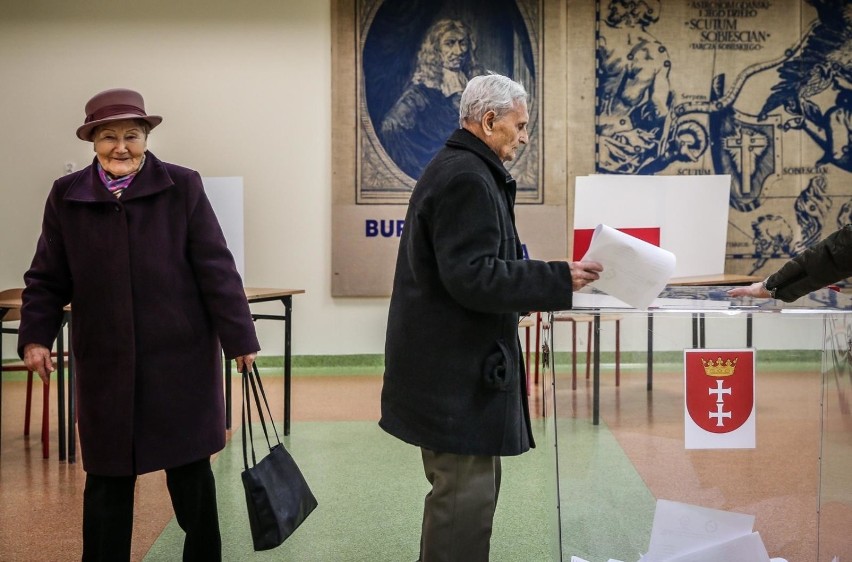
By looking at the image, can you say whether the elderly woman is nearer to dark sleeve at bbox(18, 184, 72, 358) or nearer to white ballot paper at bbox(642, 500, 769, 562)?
dark sleeve at bbox(18, 184, 72, 358)

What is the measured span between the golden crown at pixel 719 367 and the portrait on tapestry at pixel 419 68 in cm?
424

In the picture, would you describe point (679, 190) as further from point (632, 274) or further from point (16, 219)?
point (16, 219)

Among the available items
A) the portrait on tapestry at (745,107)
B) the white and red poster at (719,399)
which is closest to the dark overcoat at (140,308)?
the white and red poster at (719,399)

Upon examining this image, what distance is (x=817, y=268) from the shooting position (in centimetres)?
205

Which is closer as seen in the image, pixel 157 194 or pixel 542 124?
pixel 157 194

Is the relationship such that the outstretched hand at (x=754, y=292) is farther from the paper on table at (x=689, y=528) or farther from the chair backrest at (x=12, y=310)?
the chair backrest at (x=12, y=310)

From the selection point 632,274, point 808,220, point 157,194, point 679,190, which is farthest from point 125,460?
point 808,220

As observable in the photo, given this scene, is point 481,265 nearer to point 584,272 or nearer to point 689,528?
point 584,272

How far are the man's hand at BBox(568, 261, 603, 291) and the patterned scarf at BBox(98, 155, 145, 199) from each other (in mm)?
1137

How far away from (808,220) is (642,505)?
4.94 meters

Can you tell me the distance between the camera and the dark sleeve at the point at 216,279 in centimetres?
212

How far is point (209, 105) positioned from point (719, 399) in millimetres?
5006

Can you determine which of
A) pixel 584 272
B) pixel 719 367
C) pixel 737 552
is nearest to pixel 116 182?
pixel 584 272

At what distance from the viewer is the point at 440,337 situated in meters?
1.88
